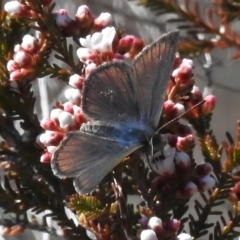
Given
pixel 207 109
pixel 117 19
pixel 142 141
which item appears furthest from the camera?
pixel 117 19

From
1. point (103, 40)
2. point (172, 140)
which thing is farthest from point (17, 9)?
point (172, 140)

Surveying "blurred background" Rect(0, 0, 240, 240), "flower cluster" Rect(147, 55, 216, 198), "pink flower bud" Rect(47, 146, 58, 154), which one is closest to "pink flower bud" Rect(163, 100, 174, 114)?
"flower cluster" Rect(147, 55, 216, 198)

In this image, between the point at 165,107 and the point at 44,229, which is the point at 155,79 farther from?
the point at 44,229

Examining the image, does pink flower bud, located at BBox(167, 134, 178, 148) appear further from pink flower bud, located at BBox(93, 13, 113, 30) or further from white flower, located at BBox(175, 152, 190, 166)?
pink flower bud, located at BBox(93, 13, 113, 30)

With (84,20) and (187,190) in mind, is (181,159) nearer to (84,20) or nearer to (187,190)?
(187,190)

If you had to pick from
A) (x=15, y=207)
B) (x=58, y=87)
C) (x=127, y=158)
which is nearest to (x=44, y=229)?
(x=15, y=207)
